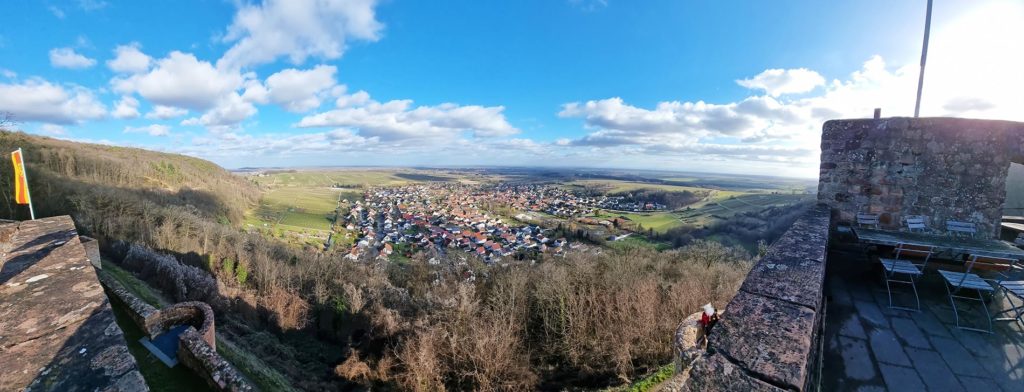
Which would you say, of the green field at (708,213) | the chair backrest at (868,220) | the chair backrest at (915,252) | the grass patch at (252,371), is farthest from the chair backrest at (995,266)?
the green field at (708,213)

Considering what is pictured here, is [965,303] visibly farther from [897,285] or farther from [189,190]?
[189,190]

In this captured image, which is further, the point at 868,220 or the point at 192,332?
the point at 192,332

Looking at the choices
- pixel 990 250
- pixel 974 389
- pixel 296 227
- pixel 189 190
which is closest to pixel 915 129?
pixel 990 250

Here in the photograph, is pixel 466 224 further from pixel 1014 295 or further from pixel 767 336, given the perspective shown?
pixel 767 336

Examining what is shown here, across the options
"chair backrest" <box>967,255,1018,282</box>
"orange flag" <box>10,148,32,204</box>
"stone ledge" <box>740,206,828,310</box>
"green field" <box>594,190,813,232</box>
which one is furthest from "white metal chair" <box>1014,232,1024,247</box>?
"green field" <box>594,190,813,232</box>

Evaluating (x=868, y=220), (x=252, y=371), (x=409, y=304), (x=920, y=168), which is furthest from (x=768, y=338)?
(x=409, y=304)

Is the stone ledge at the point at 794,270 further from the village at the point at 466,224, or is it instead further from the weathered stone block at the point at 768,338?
the village at the point at 466,224
